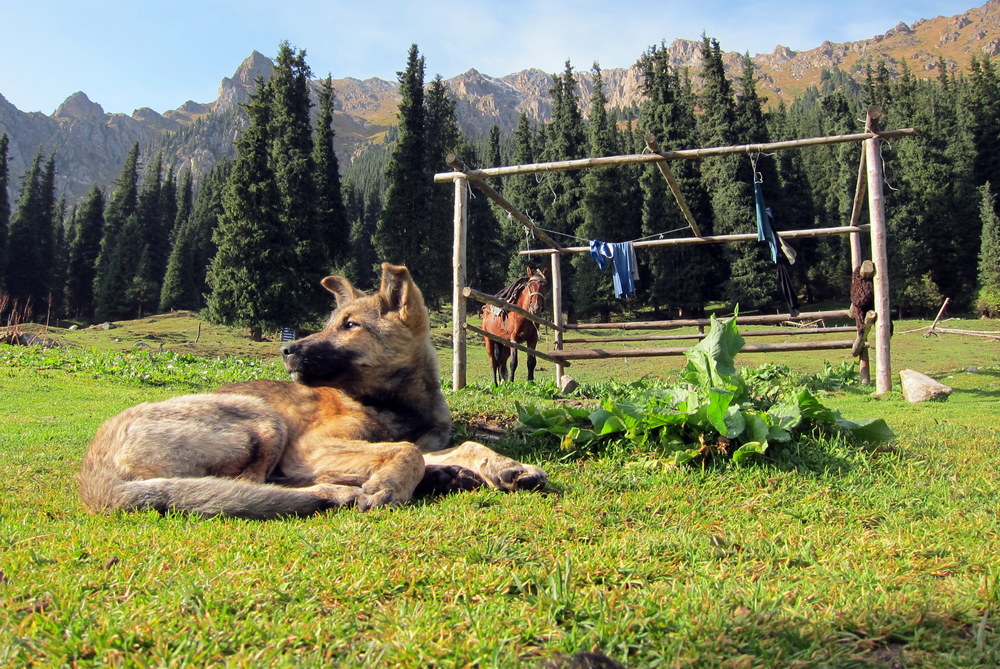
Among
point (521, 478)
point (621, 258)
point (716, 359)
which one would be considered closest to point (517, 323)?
point (621, 258)

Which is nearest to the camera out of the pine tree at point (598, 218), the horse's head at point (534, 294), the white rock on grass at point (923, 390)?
the white rock on grass at point (923, 390)

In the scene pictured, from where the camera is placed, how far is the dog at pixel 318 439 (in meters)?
3.29

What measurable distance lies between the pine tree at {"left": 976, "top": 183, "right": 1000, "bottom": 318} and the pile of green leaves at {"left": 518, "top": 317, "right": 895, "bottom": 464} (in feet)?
138

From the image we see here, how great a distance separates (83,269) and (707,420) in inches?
2908

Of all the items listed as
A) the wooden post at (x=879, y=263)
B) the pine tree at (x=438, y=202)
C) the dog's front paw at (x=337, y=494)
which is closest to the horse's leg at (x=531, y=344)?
the wooden post at (x=879, y=263)

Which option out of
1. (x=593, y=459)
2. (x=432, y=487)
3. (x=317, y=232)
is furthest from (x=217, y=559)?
(x=317, y=232)

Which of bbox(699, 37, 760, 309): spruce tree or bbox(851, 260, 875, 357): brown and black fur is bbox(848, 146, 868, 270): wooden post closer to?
bbox(851, 260, 875, 357): brown and black fur

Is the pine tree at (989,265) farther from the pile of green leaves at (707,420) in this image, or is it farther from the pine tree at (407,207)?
the pile of green leaves at (707,420)

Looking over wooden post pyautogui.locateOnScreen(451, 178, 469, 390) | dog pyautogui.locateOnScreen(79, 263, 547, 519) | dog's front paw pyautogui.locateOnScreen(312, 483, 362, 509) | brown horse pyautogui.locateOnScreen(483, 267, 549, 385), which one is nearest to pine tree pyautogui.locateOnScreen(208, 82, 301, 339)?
brown horse pyautogui.locateOnScreen(483, 267, 549, 385)

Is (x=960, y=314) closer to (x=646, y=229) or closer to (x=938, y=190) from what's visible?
(x=938, y=190)

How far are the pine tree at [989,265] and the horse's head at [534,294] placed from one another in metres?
34.8

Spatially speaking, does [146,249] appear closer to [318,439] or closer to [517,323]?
[517,323]

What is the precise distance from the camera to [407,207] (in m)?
41.2

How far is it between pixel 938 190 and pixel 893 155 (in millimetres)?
5755
